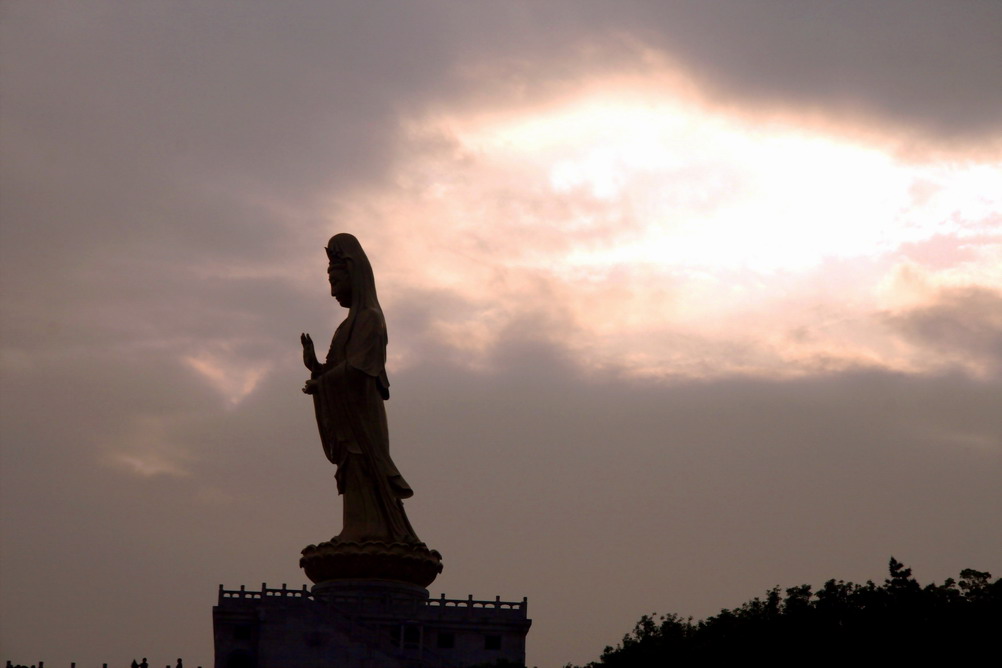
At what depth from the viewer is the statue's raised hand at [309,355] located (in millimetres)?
55750

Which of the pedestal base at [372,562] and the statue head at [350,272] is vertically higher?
the statue head at [350,272]

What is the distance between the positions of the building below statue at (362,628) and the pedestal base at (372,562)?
0.24m

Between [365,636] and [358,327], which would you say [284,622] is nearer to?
[365,636]

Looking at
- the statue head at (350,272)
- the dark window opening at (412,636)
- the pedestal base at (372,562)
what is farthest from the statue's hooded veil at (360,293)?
the dark window opening at (412,636)

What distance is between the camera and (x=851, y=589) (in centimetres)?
5569

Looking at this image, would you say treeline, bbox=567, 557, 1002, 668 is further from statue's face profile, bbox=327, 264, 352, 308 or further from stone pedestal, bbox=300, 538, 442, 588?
statue's face profile, bbox=327, 264, 352, 308

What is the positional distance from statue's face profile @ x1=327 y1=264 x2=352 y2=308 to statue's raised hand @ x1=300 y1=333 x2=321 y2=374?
1685 millimetres

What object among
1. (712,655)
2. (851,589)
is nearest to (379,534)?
(712,655)

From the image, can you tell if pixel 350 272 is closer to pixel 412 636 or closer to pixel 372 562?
pixel 372 562

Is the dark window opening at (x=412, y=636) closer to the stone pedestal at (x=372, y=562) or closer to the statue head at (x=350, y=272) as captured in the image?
the stone pedestal at (x=372, y=562)

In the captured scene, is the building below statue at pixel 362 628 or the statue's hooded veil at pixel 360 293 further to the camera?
the statue's hooded veil at pixel 360 293

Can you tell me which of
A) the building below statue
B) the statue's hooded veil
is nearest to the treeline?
the building below statue

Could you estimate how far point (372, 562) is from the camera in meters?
52.7

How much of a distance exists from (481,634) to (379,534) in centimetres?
380
